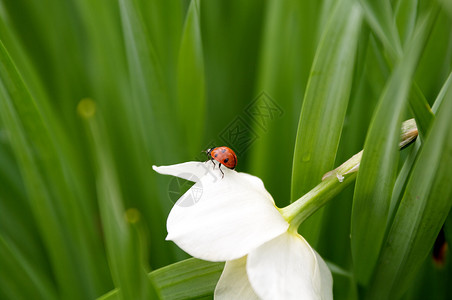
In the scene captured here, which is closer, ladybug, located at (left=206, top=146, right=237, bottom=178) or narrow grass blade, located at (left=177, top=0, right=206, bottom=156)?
ladybug, located at (left=206, top=146, right=237, bottom=178)

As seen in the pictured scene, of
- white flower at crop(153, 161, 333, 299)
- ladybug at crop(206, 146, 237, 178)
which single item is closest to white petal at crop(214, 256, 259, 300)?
white flower at crop(153, 161, 333, 299)

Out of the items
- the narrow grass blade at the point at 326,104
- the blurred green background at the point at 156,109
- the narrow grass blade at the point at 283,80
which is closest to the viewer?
the narrow grass blade at the point at 326,104

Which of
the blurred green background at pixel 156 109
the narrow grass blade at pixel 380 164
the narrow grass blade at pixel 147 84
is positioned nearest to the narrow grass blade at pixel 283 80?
the blurred green background at pixel 156 109

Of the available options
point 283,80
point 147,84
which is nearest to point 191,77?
point 147,84

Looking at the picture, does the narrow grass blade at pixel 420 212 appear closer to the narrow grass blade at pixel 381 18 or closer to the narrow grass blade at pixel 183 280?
the narrow grass blade at pixel 381 18

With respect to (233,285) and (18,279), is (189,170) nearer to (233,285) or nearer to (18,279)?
(233,285)

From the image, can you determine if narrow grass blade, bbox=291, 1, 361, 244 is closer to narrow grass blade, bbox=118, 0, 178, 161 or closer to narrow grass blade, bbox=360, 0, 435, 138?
narrow grass blade, bbox=360, 0, 435, 138
